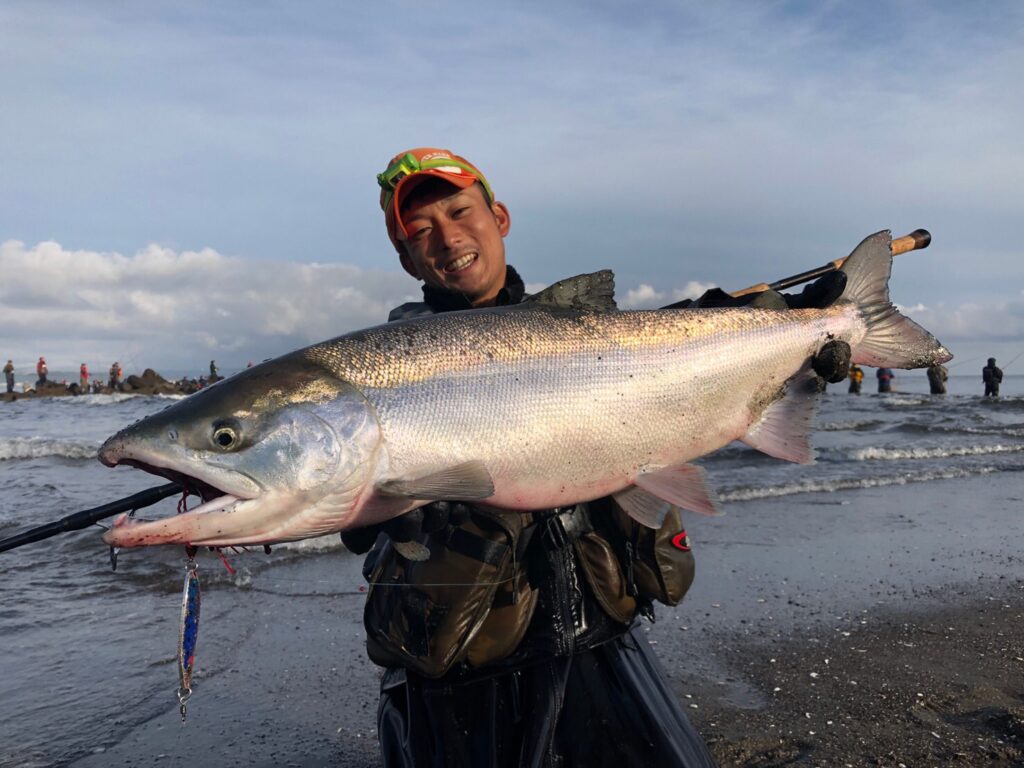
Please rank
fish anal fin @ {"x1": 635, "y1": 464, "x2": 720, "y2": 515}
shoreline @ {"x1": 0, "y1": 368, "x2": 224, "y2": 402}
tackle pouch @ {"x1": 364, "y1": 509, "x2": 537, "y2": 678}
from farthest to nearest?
shoreline @ {"x1": 0, "y1": 368, "x2": 224, "y2": 402}, fish anal fin @ {"x1": 635, "y1": 464, "x2": 720, "y2": 515}, tackle pouch @ {"x1": 364, "y1": 509, "x2": 537, "y2": 678}

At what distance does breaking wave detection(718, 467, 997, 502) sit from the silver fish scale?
25.3ft

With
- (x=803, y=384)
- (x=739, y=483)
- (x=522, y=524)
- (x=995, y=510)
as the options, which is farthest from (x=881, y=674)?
(x=739, y=483)

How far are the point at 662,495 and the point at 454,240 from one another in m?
1.49

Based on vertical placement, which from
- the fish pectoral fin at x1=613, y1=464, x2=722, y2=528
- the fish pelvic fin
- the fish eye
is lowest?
the fish pectoral fin at x1=613, y1=464, x2=722, y2=528

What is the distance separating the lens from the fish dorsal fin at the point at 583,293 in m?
2.98

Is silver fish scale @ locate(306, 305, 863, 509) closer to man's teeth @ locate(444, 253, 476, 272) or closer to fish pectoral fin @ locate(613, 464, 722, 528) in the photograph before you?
fish pectoral fin @ locate(613, 464, 722, 528)

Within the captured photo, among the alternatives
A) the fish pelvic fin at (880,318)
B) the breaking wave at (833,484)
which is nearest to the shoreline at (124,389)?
the breaking wave at (833,484)

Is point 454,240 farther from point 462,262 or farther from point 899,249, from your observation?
point 899,249

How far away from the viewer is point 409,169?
341cm

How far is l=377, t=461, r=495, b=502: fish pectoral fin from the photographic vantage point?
240cm

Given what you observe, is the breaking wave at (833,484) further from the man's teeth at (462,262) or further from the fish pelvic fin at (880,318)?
the man's teeth at (462,262)

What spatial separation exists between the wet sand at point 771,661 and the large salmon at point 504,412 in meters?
1.88

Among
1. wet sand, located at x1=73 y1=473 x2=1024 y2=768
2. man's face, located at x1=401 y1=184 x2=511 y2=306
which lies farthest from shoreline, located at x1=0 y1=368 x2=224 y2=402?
man's face, located at x1=401 y1=184 x2=511 y2=306

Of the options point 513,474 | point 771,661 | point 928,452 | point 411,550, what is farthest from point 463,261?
point 928,452
